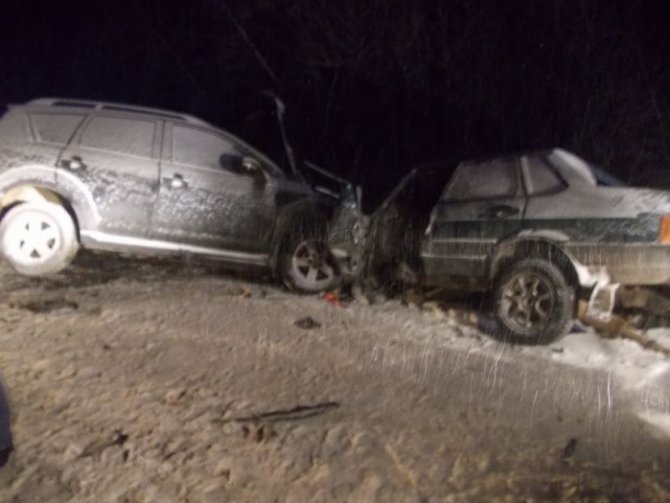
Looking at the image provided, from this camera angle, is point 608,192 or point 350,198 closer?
point 608,192

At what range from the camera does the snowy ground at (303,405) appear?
12.1ft

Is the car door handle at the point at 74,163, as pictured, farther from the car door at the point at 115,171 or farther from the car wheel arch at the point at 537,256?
the car wheel arch at the point at 537,256

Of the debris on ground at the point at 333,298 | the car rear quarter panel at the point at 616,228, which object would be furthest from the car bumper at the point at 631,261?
the debris on ground at the point at 333,298

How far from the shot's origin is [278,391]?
15.9 feet

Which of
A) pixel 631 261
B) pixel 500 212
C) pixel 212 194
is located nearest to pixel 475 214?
pixel 500 212

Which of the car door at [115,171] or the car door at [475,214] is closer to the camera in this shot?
the car door at [475,214]

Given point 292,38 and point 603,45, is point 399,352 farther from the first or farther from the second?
point 292,38

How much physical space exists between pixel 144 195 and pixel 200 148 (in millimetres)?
777

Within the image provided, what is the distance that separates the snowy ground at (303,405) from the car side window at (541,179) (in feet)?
4.43

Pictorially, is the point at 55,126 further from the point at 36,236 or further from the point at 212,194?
the point at 212,194

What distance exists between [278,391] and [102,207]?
3061 millimetres

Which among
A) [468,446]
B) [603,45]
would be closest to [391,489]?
[468,446]

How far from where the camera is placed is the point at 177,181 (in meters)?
7.06

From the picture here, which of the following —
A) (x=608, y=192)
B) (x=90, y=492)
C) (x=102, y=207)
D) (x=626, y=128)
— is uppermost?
(x=626, y=128)
